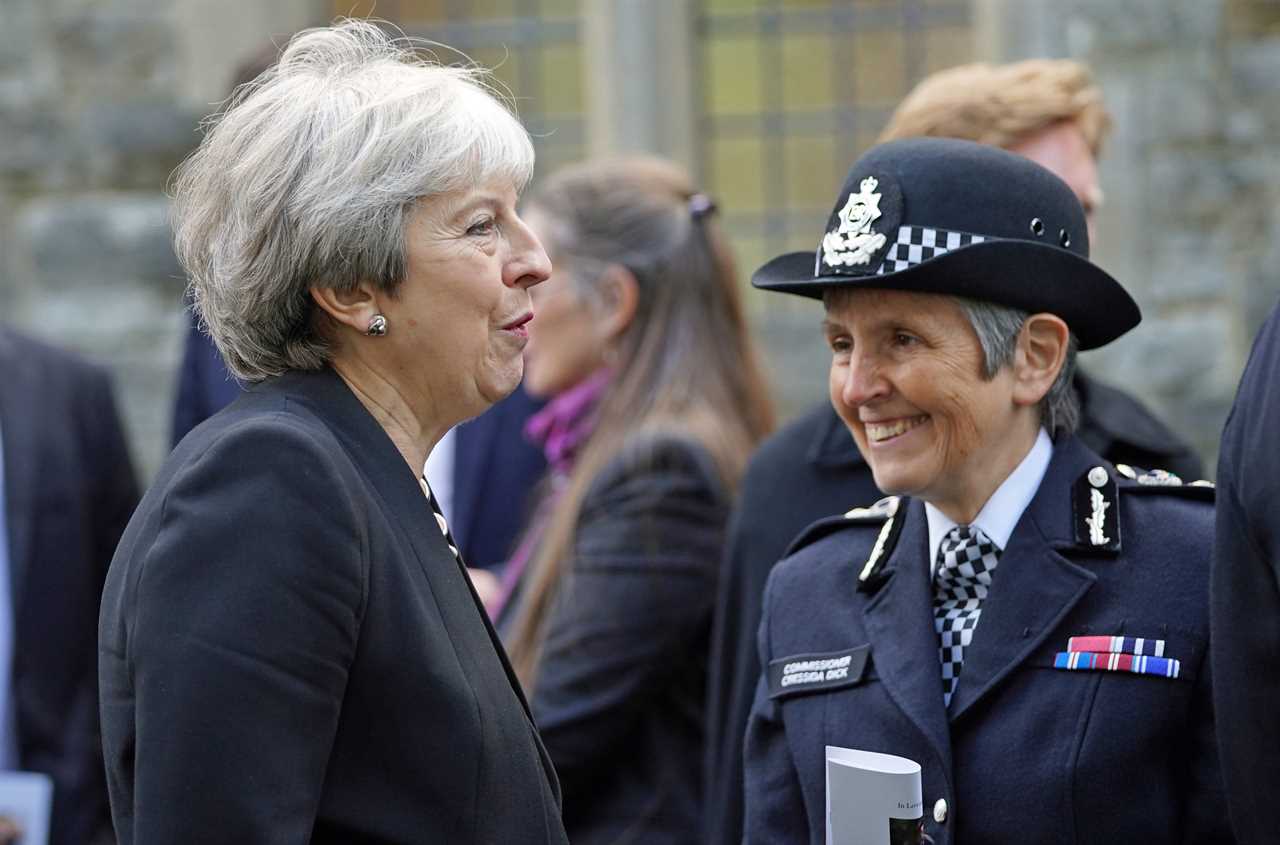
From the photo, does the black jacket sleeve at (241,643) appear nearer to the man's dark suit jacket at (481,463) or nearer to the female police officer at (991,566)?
the female police officer at (991,566)

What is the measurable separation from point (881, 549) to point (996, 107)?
3.70 ft

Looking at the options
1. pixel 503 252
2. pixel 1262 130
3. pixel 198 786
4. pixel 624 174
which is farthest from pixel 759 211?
pixel 198 786

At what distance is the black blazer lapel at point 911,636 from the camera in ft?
8.54

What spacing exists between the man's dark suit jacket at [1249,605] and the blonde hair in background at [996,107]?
55.6 inches

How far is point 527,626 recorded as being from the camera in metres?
3.85

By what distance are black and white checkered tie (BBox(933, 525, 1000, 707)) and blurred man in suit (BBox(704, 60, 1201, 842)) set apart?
25.8 inches

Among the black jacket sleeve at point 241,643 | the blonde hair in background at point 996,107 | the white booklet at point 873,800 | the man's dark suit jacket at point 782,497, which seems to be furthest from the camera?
the blonde hair in background at point 996,107

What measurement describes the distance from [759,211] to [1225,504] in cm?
520

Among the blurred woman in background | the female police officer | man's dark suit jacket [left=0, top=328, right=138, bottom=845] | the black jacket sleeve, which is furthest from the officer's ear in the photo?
man's dark suit jacket [left=0, top=328, right=138, bottom=845]

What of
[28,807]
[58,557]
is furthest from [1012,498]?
[58,557]

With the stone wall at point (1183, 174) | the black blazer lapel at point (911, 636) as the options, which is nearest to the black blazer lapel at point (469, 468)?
the black blazer lapel at point (911, 636)

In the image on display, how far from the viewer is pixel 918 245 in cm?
266

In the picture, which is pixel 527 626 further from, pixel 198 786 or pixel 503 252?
pixel 198 786

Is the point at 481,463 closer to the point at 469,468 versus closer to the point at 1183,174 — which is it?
the point at 469,468
